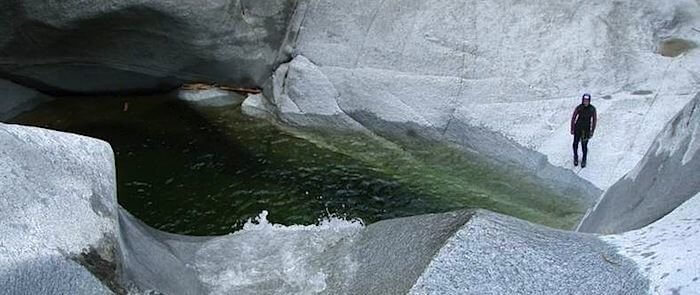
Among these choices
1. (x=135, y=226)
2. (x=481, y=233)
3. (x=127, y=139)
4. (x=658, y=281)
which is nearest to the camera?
(x=658, y=281)

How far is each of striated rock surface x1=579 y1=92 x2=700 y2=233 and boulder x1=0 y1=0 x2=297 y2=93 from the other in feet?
22.2

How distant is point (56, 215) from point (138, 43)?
27.1ft

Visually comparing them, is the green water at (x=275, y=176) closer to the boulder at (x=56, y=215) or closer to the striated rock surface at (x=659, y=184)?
the striated rock surface at (x=659, y=184)

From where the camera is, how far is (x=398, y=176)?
10062mm

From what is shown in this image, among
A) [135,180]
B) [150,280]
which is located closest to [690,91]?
[135,180]

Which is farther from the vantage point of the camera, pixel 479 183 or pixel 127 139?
pixel 127 139

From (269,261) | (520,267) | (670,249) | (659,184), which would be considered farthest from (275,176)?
(670,249)

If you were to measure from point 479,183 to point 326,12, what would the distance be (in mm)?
3869

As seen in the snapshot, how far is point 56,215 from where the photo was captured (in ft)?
13.4

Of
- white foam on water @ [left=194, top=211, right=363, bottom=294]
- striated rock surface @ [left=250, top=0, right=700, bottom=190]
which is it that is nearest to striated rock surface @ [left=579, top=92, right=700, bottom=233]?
white foam on water @ [left=194, top=211, right=363, bottom=294]

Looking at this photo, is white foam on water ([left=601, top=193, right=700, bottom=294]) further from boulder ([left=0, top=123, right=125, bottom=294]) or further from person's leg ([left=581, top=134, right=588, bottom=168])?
person's leg ([left=581, top=134, right=588, bottom=168])

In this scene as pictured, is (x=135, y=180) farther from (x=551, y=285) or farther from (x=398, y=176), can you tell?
(x=551, y=285)

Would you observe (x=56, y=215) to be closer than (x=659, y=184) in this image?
Yes

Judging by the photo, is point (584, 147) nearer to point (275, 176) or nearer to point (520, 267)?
point (275, 176)
